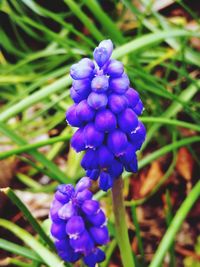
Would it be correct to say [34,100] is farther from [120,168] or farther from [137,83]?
[120,168]

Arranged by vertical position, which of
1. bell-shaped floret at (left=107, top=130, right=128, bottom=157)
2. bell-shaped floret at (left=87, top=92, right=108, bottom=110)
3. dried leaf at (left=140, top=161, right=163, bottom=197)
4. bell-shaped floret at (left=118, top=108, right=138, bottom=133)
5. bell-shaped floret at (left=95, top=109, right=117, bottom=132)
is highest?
bell-shaped floret at (left=87, top=92, right=108, bottom=110)

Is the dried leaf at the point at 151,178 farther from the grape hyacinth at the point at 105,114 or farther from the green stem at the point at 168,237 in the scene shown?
the grape hyacinth at the point at 105,114

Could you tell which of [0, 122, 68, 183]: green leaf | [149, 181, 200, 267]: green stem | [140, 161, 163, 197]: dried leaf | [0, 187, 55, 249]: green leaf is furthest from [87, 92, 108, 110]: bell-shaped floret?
[140, 161, 163, 197]: dried leaf

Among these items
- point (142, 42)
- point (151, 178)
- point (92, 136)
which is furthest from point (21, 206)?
point (151, 178)

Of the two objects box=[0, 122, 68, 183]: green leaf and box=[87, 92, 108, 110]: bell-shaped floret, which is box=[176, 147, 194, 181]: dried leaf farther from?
box=[87, 92, 108, 110]: bell-shaped floret

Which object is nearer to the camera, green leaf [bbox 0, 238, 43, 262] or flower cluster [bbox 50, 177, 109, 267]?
flower cluster [bbox 50, 177, 109, 267]

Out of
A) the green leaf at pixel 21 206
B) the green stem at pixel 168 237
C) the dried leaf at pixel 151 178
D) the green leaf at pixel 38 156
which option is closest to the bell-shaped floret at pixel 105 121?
the green leaf at pixel 21 206
